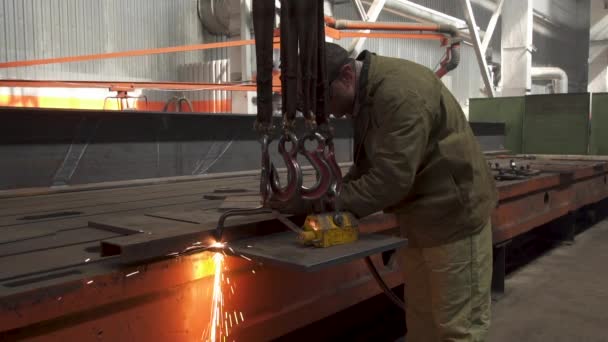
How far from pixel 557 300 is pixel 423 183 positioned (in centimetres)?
211

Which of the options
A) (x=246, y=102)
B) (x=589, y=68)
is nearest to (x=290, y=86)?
(x=246, y=102)

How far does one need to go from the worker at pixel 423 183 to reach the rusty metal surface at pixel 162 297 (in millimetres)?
280

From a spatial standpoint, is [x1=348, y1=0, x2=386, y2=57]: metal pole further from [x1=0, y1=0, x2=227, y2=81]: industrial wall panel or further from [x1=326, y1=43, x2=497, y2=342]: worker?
[x1=326, y1=43, x2=497, y2=342]: worker

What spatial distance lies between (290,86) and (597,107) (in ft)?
20.0

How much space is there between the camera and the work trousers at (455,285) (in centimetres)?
194

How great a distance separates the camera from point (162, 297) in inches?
57.1

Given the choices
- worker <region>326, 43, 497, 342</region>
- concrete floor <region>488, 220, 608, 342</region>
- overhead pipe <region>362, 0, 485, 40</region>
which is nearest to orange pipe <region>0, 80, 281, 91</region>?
concrete floor <region>488, 220, 608, 342</region>

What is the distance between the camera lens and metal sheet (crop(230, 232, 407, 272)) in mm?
1289

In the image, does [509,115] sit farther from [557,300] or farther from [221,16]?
[221,16]

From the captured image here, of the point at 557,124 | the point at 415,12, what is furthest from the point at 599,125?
the point at 415,12

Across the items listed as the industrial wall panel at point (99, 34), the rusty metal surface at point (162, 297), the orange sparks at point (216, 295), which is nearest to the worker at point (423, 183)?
the rusty metal surface at point (162, 297)

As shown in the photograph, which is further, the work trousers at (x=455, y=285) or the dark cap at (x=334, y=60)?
the work trousers at (x=455, y=285)

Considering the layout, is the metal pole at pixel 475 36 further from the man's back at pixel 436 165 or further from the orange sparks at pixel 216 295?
the orange sparks at pixel 216 295

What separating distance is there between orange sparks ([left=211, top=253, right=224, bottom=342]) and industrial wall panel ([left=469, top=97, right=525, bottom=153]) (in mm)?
6235
